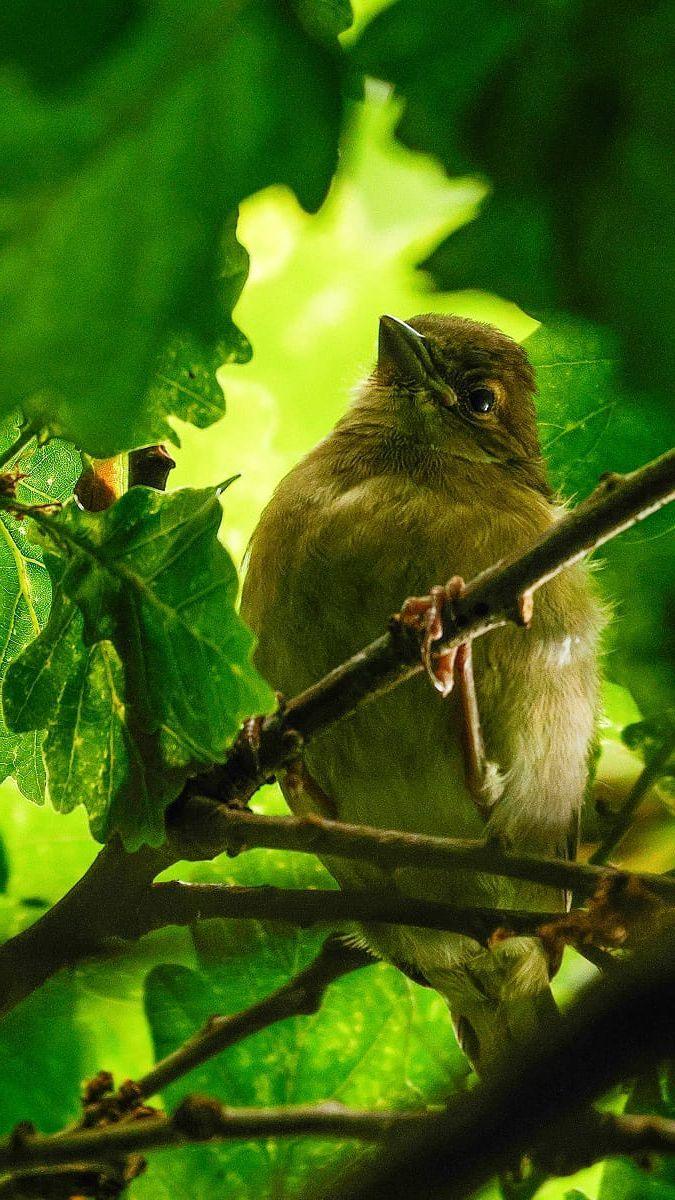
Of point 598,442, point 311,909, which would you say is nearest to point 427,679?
point 598,442

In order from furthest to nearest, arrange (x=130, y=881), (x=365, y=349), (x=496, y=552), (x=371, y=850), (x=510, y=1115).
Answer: (x=365, y=349)
(x=496, y=552)
(x=130, y=881)
(x=371, y=850)
(x=510, y=1115)

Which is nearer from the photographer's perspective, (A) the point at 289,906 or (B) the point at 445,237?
(B) the point at 445,237

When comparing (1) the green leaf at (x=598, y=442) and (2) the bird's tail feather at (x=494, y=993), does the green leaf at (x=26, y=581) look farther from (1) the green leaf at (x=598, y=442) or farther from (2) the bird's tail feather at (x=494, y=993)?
(2) the bird's tail feather at (x=494, y=993)

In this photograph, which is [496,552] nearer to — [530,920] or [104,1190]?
[530,920]

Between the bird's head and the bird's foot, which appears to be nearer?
the bird's foot

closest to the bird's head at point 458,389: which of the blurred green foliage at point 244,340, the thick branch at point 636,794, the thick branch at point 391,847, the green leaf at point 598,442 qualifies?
the blurred green foliage at point 244,340

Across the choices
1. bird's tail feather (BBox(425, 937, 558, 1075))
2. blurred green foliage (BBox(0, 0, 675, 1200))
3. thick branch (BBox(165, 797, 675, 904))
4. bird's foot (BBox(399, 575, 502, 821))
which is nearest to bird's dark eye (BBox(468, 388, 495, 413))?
blurred green foliage (BBox(0, 0, 675, 1200))

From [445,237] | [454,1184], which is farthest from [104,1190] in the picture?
[445,237]

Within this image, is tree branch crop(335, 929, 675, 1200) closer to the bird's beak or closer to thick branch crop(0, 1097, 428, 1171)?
thick branch crop(0, 1097, 428, 1171)
